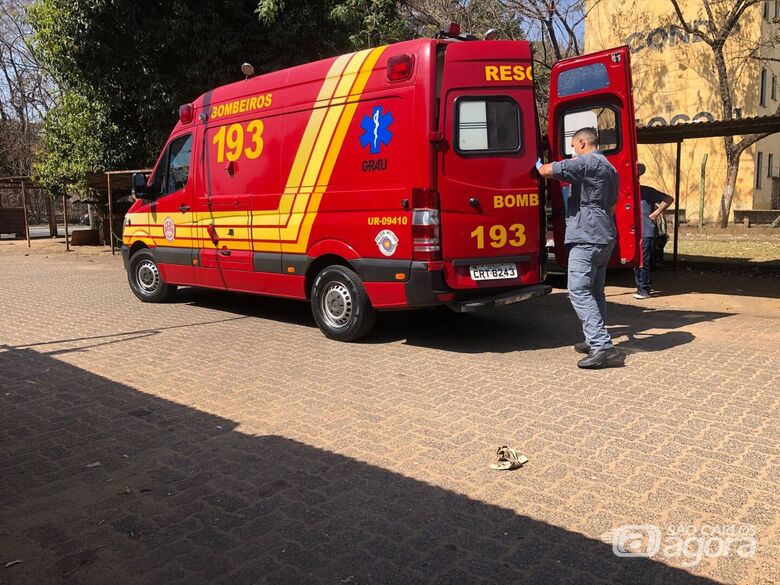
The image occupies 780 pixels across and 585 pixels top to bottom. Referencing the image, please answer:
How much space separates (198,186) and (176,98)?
7.77 m

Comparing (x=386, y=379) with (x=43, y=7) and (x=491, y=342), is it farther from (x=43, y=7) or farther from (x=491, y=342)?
(x=43, y=7)

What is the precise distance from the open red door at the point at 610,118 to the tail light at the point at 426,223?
1769 millimetres

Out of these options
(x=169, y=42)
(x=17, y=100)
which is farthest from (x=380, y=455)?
(x=17, y=100)

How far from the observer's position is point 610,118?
291 inches

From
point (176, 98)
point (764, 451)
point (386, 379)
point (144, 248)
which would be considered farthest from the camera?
point (176, 98)

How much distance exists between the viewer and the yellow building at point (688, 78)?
81.5ft

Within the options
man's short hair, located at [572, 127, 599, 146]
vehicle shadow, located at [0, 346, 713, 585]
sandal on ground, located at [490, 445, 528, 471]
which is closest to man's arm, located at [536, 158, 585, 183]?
man's short hair, located at [572, 127, 599, 146]

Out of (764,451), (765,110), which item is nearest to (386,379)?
(764,451)

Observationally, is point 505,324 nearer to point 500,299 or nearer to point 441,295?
point 500,299

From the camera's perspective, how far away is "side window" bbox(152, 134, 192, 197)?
8.55 m

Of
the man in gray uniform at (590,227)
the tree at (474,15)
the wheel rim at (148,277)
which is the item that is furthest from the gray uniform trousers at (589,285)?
the tree at (474,15)

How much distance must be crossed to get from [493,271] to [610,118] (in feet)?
8.29

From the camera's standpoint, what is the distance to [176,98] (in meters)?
15.0

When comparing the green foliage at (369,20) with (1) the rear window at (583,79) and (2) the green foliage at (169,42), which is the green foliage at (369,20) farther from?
(1) the rear window at (583,79)
